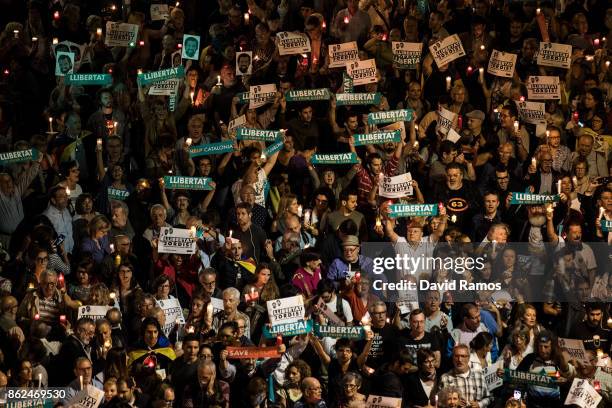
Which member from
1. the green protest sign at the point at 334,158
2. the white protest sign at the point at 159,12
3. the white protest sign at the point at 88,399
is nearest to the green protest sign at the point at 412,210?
the green protest sign at the point at 334,158

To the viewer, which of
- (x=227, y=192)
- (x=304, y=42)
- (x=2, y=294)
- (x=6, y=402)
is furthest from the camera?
(x=304, y=42)

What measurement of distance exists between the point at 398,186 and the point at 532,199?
1.16 metres

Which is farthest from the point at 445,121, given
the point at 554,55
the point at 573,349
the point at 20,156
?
the point at 20,156

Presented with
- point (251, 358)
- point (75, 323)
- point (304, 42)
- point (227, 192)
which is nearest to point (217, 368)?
point (251, 358)

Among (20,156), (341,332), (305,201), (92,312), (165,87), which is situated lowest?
(341,332)

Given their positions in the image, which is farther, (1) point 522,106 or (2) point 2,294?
(1) point 522,106

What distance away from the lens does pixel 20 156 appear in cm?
1695

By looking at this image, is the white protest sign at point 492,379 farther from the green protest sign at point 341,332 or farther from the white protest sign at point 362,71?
the white protest sign at point 362,71

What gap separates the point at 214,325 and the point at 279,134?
261 centimetres

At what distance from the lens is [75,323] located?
50.1ft

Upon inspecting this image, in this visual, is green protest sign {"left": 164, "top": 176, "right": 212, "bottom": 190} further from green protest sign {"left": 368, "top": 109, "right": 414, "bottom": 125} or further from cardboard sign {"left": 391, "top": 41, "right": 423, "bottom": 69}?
cardboard sign {"left": 391, "top": 41, "right": 423, "bottom": 69}

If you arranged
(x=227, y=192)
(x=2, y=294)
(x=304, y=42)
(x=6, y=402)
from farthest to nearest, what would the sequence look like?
(x=304, y=42) → (x=227, y=192) → (x=2, y=294) → (x=6, y=402)

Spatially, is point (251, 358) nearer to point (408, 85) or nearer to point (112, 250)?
point (112, 250)

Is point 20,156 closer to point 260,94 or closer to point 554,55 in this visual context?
point 260,94
